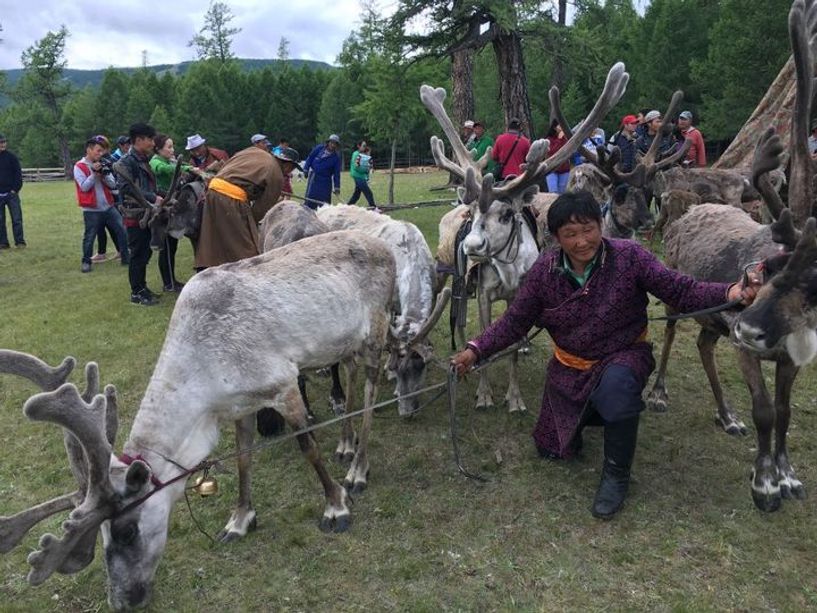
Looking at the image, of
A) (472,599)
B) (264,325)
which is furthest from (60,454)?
(472,599)

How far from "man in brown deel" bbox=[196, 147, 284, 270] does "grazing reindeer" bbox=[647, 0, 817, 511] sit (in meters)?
4.03

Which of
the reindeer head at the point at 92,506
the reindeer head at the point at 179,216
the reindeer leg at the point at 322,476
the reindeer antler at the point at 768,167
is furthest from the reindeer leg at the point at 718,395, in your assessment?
the reindeer head at the point at 179,216

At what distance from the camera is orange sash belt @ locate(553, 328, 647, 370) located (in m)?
4.16

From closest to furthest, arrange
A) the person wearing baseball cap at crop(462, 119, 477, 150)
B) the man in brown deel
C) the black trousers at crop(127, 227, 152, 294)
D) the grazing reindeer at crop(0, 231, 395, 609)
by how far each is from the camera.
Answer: the grazing reindeer at crop(0, 231, 395, 609) < the man in brown deel < the black trousers at crop(127, 227, 152, 294) < the person wearing baseball cap at crop(462, 119, 477, 150)

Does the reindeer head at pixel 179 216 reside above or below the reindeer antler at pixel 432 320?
above

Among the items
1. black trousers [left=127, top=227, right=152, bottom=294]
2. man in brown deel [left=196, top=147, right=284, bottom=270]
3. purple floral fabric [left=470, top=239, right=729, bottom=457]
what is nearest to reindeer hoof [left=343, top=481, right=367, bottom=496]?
purple floral fabric [left=470, top=239, right=729, bottom=457]

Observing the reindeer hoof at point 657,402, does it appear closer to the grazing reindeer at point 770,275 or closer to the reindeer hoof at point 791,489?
the grazing reindeer at point 770,275

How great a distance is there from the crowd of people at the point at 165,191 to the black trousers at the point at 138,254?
0.01 metres

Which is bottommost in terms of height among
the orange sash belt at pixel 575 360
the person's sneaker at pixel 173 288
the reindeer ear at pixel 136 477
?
the person's sneaker at pixel 173 288

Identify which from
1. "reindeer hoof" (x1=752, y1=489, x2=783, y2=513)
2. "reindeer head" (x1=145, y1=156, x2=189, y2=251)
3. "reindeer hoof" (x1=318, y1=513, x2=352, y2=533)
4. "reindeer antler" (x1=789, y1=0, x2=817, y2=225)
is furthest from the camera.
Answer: "reindeer head" (x1=145, y1=156, x2=189, y2=251)

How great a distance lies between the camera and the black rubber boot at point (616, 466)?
156 inches

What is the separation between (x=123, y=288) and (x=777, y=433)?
30.9 ft

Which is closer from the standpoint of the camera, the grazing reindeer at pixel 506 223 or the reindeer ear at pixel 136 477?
the reindeer ear at pixel 136 477

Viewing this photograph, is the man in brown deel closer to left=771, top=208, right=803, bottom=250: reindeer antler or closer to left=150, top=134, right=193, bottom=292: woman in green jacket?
left=150, top=134, right=193, bottom=292: woman in green jacket
